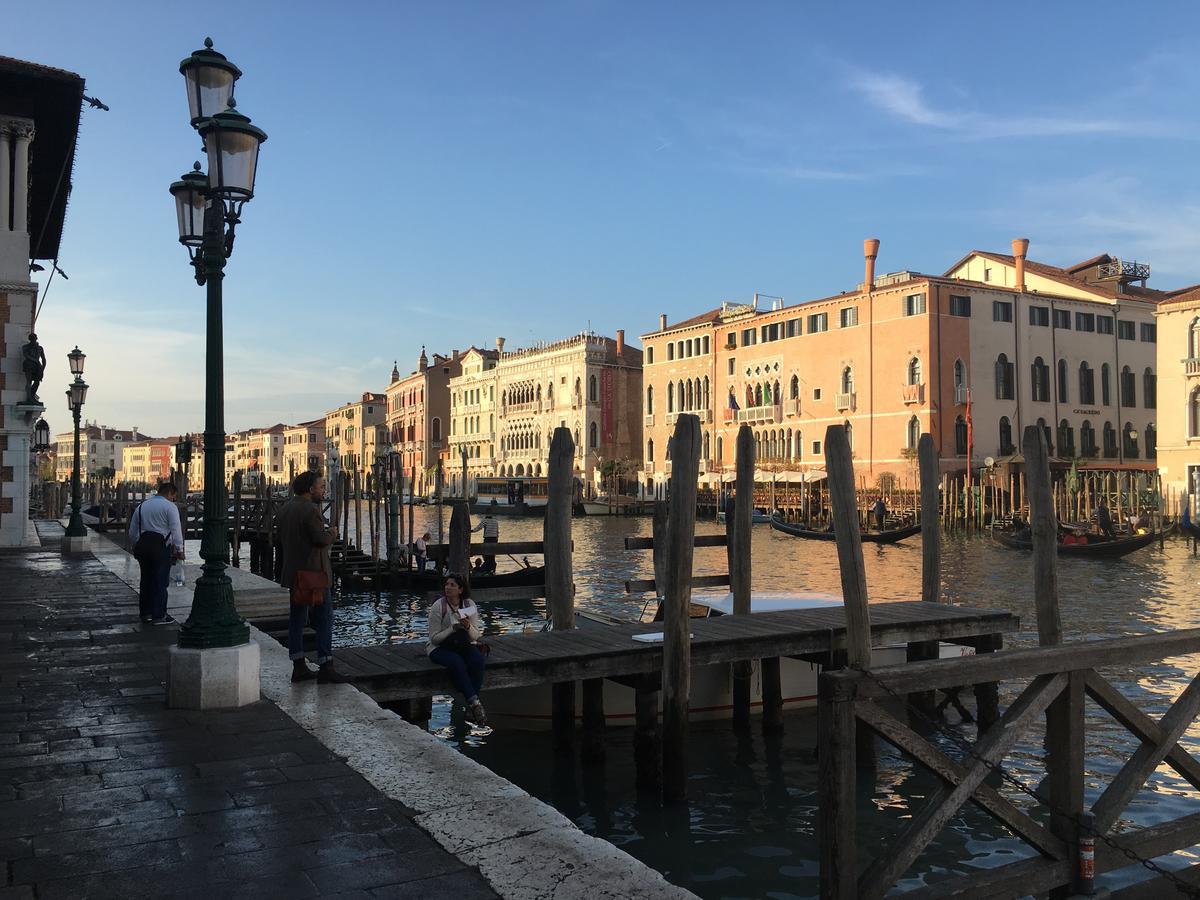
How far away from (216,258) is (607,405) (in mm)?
55697

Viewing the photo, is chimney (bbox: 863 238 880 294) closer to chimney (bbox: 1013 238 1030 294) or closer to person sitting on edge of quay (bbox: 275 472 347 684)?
chimney (bbox: 1013 238 1030 294)

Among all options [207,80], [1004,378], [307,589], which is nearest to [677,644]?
[307,589]

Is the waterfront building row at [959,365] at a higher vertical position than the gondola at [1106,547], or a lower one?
higher

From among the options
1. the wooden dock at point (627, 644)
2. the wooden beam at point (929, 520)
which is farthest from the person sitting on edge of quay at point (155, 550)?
the wooden beam at point (929, 520)

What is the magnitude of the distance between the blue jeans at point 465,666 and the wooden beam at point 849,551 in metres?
2.68

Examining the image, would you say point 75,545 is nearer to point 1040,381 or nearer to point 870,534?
point 870,534

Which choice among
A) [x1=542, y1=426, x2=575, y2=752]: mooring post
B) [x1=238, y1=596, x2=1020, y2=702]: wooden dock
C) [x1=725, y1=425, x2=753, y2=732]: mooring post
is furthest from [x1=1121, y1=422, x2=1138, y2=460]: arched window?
[x1=542, y1=426, x2=575, y2=752]: mooring post

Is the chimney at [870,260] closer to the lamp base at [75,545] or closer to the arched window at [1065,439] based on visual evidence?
the arched window at [1065,439]

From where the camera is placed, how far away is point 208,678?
5395 mm

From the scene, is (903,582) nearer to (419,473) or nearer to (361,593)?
(361,593)

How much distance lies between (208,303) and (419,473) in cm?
7629

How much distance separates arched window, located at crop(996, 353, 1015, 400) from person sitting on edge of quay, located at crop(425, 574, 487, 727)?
38.1m

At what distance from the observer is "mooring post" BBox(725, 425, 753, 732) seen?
905 centimetres

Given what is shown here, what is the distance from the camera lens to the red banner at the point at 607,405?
61250 mm
